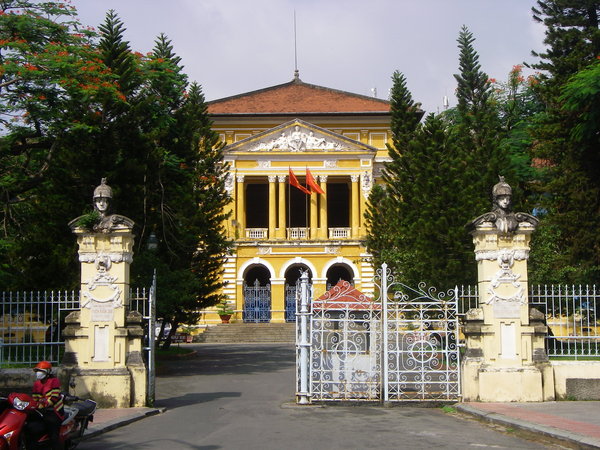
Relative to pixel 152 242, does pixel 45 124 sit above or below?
above

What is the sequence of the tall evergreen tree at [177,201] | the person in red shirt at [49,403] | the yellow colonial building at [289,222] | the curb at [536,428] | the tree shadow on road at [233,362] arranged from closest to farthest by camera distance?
1. the person in red shirt at [49,403]
2. the curb at [536,428]
3. the tall evergreen tree at [177,201]
4. the tree shadow on road at [233,362]
5. the yellow colonial building at [289,222]

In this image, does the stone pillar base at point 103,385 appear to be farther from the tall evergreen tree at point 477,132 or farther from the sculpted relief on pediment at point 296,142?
the sculpted relief on pediment at point 296,142

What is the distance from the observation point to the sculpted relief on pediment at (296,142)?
4425 centimetres

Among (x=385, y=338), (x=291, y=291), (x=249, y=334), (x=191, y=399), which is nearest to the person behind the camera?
(x=385, y=338)

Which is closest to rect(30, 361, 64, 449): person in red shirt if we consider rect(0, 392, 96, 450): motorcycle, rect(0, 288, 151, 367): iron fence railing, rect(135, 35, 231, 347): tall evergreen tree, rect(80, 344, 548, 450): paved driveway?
rect(0, 392, 96, 450): motorcycle

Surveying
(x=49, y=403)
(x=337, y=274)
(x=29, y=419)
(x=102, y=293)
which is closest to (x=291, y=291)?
(x=337, y=274)

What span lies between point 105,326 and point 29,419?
448 cm

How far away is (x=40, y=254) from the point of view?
17422mm

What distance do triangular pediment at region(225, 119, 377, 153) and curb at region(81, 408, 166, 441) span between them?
32233 mm

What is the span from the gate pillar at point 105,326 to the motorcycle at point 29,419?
260 cm

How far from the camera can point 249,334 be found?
1487 inches

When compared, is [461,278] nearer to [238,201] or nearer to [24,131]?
[24,131]

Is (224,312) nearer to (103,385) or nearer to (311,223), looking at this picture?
(311,223)

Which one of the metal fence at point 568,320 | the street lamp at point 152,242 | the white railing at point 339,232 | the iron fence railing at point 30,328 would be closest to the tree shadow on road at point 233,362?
the street lamp at point 152,242
